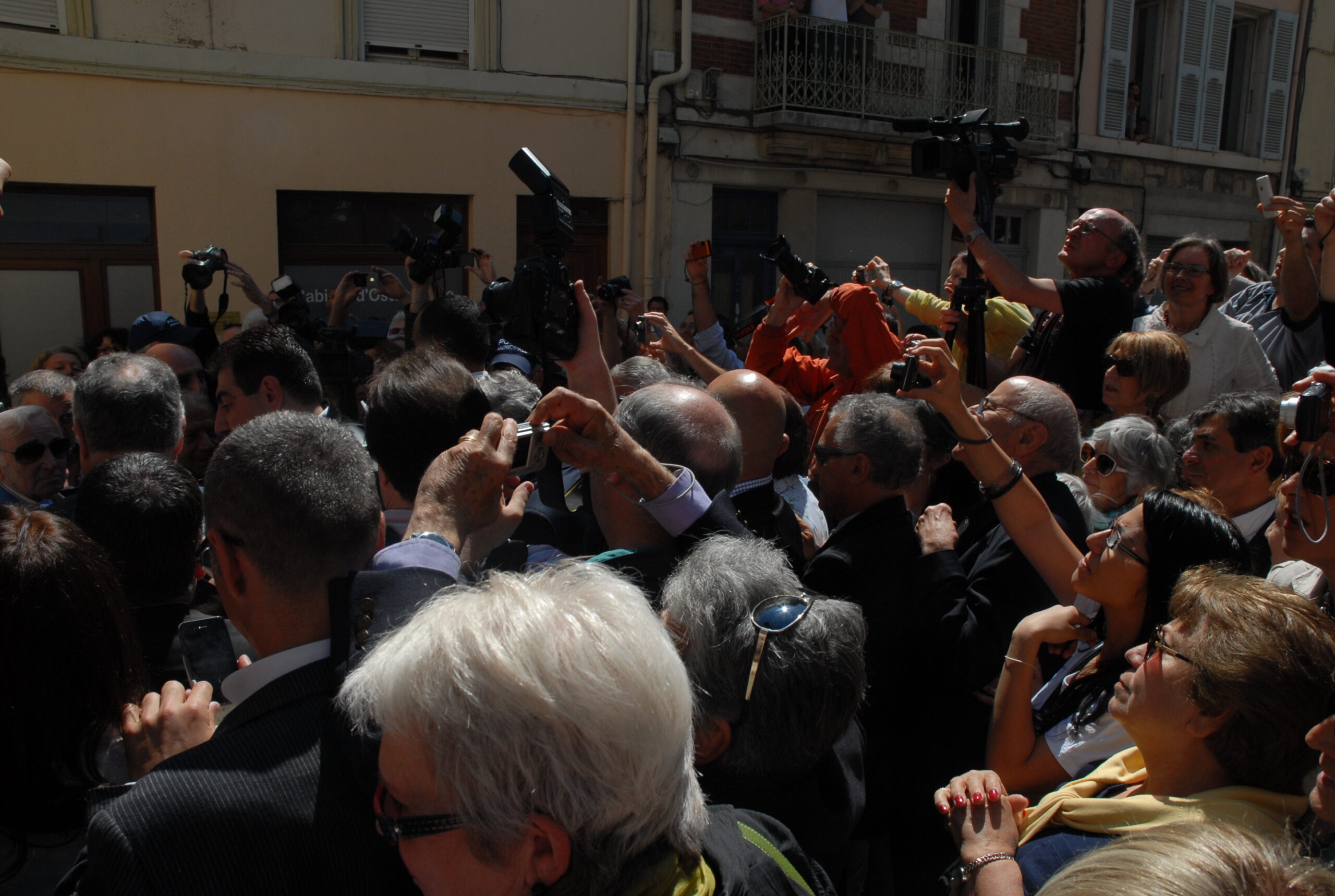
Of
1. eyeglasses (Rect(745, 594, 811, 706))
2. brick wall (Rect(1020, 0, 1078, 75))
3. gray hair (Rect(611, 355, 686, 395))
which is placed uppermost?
brick wall (Rect(1020, 0, 1078, 75))

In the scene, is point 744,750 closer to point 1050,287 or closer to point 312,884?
point 312,884

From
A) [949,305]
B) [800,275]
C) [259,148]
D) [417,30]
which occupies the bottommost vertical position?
[949,305]

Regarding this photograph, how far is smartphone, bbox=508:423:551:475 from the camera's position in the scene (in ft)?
6.57

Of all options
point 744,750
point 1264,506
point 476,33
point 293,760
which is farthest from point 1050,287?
point 476,33

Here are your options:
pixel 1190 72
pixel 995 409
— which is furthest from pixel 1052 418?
pixel 1190 72

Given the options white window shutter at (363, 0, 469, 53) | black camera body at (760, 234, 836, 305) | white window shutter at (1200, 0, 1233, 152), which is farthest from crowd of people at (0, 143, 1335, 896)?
white window shutter at (1200, 0, 1233, 152)

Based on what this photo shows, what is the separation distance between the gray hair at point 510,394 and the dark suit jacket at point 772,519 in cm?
68

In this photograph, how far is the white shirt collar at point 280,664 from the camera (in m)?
1.46

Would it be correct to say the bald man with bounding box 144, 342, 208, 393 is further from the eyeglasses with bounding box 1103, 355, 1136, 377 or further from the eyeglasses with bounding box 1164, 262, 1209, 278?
the eyeglasses with bounding box 1164, 262, 1209, 278

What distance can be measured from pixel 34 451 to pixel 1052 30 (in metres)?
12.8

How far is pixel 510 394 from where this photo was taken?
2.94 m

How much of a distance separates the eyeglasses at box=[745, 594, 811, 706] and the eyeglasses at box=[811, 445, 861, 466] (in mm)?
936

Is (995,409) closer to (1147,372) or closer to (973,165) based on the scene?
(1147,372)

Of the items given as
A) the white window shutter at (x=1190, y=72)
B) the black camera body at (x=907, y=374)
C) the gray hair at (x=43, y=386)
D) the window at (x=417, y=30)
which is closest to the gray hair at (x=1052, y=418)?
the black camera body at (x=907, y=374)
